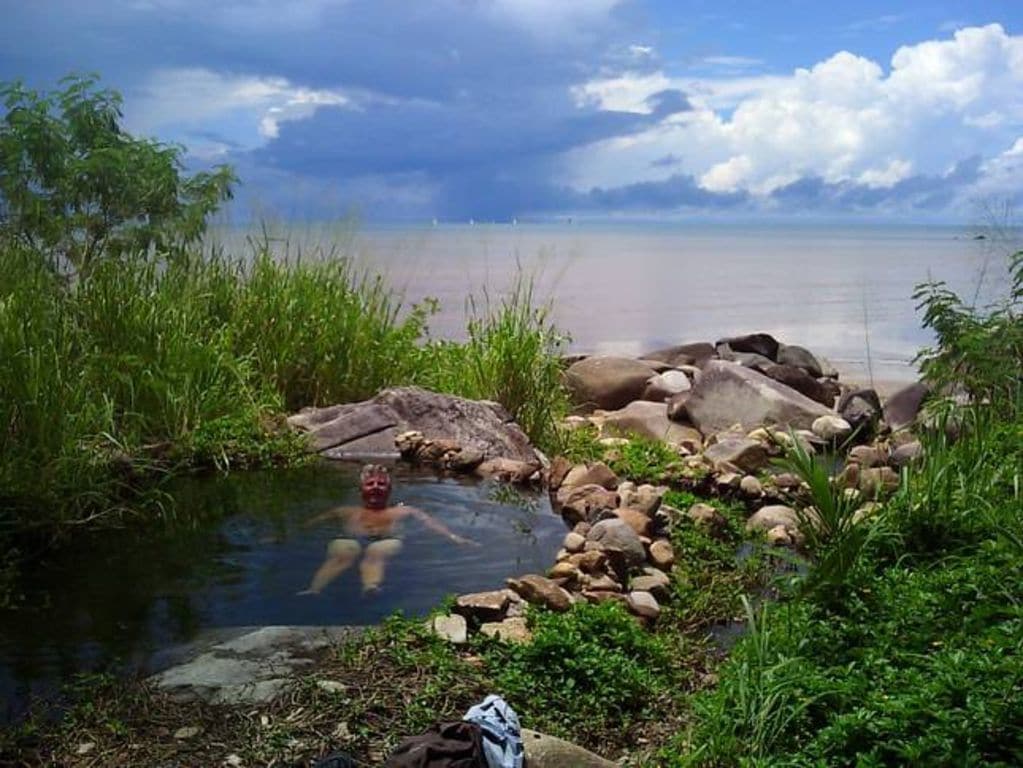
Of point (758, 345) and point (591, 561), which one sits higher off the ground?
point (758, 345)

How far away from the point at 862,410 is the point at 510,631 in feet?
19.9

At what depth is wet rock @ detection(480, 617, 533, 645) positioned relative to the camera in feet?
12.8

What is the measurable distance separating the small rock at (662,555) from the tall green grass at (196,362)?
2611mm

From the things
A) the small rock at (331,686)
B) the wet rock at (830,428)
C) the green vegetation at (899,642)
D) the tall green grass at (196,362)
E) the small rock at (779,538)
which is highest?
the tall green grass at (196,362)

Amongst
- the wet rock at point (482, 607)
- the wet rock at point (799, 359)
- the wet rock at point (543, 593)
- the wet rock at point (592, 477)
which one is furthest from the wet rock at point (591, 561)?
the wet rock at point (799, 359)

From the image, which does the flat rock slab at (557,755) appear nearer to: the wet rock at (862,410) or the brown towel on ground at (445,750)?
the brown towel on ground at (445,750)

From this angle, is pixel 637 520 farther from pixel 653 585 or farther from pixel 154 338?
pixel 154 338

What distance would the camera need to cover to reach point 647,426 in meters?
8.91

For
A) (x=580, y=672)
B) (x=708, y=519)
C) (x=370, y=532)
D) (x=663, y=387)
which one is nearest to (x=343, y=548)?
(x=370, y=532)

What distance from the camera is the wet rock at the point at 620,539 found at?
5012 millimetres

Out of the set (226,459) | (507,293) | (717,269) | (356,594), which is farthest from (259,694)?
(717,269)

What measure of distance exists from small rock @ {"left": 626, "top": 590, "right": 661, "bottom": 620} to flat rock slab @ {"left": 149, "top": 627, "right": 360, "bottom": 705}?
46.3 inches

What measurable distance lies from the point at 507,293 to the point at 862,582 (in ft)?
16.3

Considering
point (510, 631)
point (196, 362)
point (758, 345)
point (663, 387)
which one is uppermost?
point (196, 362)
